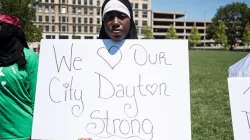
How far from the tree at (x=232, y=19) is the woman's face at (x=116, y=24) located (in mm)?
104570

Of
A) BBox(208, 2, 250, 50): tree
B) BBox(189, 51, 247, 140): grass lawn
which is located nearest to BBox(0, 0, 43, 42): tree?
BBox(189, 51, 247, 140): grass lawn

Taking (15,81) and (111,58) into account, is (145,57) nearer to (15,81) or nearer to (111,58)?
(111,58)

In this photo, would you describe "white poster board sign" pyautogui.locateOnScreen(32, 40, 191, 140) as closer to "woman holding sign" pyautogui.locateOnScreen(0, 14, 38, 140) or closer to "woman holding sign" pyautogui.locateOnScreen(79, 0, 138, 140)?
"woman holding sign" pyautogui.locateOnScreen(79, 0, 138, 140)

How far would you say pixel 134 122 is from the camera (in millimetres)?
2455

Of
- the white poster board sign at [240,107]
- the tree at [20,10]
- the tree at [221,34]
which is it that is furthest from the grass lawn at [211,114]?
the tree at [221,34]

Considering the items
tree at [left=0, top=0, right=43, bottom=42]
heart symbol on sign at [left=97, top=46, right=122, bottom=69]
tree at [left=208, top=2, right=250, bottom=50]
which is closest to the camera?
heart symbol on sign at [left=97, top=46, right=122, bottom=69]

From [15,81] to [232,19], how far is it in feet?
352

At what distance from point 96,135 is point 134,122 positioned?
0.95ft

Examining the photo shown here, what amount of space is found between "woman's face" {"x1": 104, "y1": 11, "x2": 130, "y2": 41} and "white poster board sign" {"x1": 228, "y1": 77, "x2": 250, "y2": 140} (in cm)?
83

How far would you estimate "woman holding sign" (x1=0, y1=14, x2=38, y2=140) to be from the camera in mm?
2768

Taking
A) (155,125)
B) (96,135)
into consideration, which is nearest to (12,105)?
(96,135)

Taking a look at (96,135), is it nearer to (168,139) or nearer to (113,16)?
(168,139)

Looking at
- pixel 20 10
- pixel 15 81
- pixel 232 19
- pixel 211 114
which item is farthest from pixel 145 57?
pixel 232 19

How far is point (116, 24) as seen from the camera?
8.11 feet
